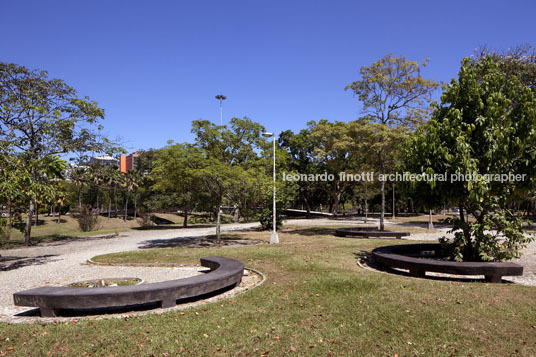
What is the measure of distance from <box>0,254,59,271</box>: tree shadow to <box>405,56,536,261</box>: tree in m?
14.2

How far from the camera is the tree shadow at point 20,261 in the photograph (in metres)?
11.8

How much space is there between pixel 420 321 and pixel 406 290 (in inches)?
72.2

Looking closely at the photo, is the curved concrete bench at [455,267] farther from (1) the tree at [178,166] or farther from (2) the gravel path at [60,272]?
(1) the tree at [178,166]

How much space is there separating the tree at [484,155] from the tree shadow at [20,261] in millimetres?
14185

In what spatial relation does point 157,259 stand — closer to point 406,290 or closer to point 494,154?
point 406,290

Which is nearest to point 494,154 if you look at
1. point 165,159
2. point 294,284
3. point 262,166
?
point 294,284

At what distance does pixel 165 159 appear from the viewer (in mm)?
15633

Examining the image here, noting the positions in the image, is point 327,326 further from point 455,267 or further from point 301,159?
point 301,159

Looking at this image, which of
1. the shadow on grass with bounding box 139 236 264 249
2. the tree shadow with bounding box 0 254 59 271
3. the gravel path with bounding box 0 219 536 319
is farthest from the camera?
the shadow on grass with bounding box 139 236 264 249

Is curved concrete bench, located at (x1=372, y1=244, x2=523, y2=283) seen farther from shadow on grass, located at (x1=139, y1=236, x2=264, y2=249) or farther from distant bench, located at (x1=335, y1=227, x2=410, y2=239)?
shadow on grass, located at (x1=139, y1=236, x2=264, y2=249)

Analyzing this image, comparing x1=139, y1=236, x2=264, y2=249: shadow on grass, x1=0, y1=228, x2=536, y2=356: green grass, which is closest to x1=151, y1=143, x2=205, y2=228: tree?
x1=139, y1=236, x2=264, y2=249: shadow on grass

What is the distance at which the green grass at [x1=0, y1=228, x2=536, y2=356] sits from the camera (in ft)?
14.7

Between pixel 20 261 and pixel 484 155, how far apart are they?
17.0 metres

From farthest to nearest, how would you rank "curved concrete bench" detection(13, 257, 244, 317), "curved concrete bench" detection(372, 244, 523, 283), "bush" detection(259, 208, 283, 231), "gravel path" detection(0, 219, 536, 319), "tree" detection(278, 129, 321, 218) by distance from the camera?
1. "tree" detection(278, 129, 321, 218)
2. "bush" detection(259, 208, 283, 231)
3. "gravel path" detection(0, 219, 536, 319)
4. "curved concrete bench" detection(372, 244, 523, 283)
5. "curved concrete bench" detection(13, 257, 244, 317)
